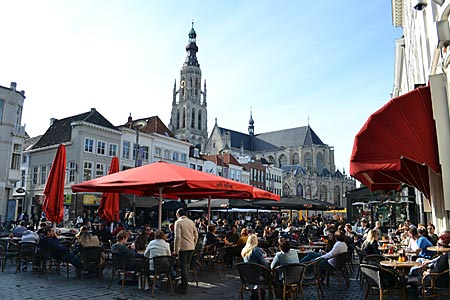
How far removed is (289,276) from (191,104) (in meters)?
86.8

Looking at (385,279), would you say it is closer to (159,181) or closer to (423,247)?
(423,247)

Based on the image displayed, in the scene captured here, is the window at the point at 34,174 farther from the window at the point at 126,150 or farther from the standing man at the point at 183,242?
the standing man at the point at 183,242

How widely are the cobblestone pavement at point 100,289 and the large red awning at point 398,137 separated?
3.48 meters

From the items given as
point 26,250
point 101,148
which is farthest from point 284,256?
point 101,148

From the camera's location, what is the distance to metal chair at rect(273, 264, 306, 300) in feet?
22.5

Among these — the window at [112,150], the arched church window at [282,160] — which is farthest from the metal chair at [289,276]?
the arched church window at [282,160]

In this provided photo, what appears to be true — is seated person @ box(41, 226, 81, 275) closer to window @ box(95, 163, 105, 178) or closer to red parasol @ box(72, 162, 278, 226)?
red parasol @ box(72, 162, 278, 226)

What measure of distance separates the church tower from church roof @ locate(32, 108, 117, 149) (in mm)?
52461

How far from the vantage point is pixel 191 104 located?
9206 centimetres

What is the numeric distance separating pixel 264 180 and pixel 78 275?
189ft

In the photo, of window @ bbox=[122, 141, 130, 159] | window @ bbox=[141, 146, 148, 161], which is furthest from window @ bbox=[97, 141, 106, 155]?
window @ bbox=[141, 146, 148, 161]

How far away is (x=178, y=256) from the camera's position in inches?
339

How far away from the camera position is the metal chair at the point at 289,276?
6.87m

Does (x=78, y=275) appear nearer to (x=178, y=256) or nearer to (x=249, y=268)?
(x=178, y=256)
